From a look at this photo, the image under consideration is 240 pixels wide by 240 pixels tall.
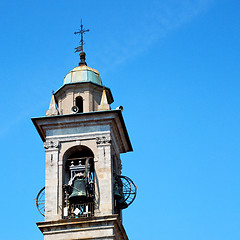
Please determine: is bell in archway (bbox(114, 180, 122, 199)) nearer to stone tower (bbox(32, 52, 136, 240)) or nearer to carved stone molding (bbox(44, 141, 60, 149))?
stone tower (bbox(32, 52, 136, 240))

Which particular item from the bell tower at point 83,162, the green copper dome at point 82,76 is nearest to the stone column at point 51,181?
the bell tower at point 83,162

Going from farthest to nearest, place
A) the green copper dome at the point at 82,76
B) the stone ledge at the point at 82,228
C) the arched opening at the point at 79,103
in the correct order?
the green copper dome at the point at 82,76 → the arched opening at the point at 79,103 → the stone ledge at the point at 82,228

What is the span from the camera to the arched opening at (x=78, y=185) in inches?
1816

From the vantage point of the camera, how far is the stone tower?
4538 cm

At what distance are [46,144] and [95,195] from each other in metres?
3.90

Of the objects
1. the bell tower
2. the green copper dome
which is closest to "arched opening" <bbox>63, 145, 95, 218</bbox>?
the bell tower

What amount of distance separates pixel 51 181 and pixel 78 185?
1.41m

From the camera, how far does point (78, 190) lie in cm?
4628

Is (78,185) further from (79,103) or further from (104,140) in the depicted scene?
(79,103)

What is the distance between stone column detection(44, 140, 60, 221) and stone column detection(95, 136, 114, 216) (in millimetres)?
2048

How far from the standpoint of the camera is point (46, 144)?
47.8m

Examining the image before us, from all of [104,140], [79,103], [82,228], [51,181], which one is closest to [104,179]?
[104,140]

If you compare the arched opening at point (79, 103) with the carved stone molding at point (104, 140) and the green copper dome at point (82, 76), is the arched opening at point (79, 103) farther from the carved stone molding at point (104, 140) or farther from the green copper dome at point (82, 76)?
the carved stone molding at point (104, 140)

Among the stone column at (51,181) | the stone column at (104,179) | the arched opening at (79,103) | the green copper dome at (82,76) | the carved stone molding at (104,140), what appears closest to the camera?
the stone column at (104,179)
